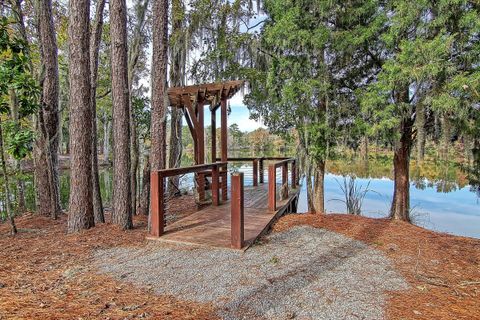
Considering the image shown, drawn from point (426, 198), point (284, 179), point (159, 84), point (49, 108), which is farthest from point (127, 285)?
point (426, 198)

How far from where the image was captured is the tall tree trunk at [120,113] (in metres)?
4.64

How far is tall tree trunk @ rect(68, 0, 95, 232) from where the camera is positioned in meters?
4.43

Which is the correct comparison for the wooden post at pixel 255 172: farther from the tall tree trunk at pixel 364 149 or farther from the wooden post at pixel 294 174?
the tall tree trunk at pixel 364 149

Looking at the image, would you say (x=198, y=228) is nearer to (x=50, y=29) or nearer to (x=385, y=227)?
(x=385, y=227)

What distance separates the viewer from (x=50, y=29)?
5.70m

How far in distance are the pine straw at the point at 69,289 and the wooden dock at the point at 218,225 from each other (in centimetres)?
60

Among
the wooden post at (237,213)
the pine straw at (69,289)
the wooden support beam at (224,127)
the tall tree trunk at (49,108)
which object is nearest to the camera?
the pine straw at (69,289)

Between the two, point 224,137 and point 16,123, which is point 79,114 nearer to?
point 16,123

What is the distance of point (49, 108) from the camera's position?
18.7 ft

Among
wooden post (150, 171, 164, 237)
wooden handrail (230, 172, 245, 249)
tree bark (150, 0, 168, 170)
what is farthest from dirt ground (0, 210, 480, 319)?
tree bark (150, 0, 168, 170)

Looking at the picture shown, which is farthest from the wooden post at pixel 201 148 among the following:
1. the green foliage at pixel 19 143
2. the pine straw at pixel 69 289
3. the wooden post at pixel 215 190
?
the green foliage at pixel 19 143

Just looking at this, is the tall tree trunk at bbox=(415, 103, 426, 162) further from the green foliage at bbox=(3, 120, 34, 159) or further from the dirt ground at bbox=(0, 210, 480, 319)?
the green foliage at bbox=(3, 120, 34, 159)

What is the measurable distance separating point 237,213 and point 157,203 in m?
1.26

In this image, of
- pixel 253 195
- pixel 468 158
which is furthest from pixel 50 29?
pixel 468 158
